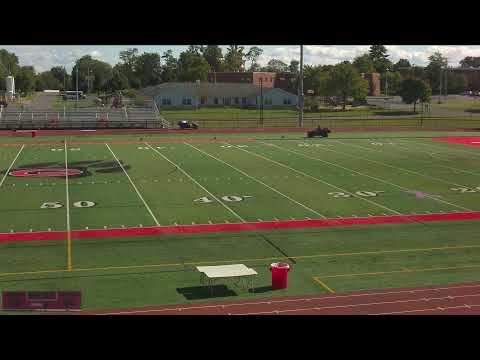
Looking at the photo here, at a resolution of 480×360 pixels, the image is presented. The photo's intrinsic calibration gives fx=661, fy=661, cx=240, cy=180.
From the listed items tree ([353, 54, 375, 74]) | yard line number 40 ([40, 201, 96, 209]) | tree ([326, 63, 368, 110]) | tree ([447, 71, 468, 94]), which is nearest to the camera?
yard line number 40 ([40, 201, 96, 209])

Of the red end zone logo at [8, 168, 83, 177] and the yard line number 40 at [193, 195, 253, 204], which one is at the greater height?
the red end zone logo at [8, 168, 83, 177]

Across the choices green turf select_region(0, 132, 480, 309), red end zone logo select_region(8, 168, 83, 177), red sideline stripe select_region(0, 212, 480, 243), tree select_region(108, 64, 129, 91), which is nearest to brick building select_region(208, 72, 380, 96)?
tree select_region(108, 64, 129, 91)

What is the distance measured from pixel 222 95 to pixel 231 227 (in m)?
89.3

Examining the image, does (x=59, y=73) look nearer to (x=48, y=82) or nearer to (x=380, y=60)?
(x=48, y=82)

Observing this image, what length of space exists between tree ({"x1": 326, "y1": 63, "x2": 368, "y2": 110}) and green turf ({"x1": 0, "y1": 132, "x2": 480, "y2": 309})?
61.4m

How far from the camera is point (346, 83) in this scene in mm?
103375

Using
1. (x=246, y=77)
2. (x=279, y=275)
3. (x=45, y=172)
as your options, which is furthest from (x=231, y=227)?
(x=246, y=77)

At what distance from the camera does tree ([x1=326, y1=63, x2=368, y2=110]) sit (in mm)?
102938

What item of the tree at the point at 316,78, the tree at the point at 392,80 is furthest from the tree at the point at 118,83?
the tree at the point at 392,80

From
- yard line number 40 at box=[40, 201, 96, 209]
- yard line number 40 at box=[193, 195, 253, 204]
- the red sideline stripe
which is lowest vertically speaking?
the red sideline stripe

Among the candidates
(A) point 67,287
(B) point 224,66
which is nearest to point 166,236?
(A) point 67,287

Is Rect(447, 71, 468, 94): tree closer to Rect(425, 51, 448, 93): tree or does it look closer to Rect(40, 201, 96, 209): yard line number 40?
Rect(425, 51, 448, 93): tree
